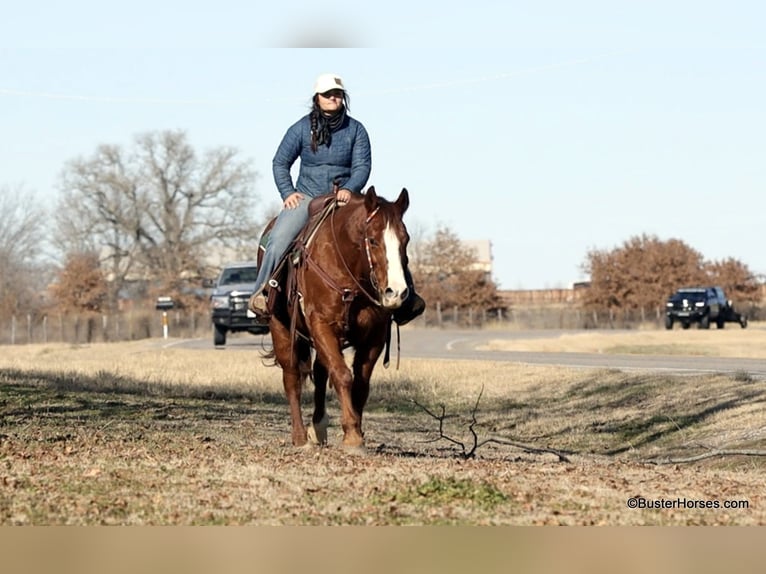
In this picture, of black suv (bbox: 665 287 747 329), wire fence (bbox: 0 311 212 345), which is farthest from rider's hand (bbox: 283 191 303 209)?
wire fence (bbox: 0 311 212 345)

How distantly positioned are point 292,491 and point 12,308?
81602 mm

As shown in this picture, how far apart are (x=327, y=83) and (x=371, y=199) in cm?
156

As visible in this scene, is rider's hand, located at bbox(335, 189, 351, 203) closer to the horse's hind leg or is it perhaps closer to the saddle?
the saddle

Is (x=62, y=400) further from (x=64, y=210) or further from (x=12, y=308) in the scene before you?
(x=64, y=210)

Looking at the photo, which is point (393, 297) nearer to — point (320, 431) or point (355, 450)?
point (355, 450)

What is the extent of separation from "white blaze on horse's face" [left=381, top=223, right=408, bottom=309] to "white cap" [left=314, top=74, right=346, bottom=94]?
1.80 meters

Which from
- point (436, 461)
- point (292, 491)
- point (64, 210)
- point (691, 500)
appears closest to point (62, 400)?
point (436, 461)

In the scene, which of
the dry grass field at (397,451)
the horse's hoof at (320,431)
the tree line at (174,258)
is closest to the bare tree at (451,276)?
the tree line at (174,258)

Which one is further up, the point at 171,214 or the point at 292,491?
the point at 171,214

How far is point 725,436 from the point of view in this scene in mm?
15867

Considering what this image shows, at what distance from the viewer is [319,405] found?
1312 cm

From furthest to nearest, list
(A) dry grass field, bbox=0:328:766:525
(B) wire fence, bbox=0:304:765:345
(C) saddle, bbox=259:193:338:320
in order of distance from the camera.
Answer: (B) wire fence, bbox=0:304:765:345 < (C) saddle, bbox=259:193:338:320 < (A) dry grass field, bbox=0:328:766:525

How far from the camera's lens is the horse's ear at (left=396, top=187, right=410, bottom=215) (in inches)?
456

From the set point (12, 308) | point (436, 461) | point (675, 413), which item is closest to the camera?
point (436, 461)
